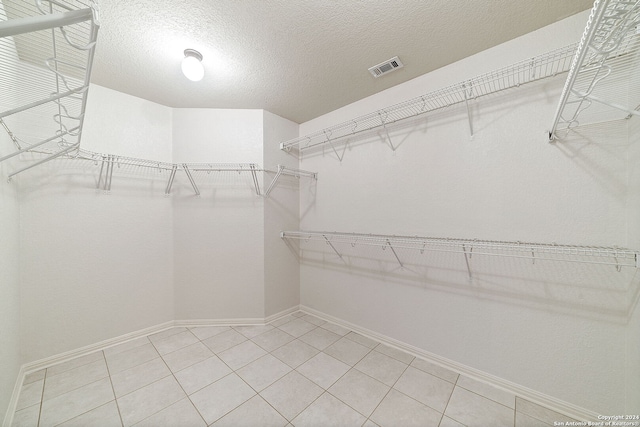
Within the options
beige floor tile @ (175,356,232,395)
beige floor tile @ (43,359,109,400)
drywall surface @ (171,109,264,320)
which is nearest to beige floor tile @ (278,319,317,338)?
drywall surface @ (171,109,264,320)

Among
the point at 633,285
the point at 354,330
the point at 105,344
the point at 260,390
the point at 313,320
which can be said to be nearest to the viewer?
the point at 633,285

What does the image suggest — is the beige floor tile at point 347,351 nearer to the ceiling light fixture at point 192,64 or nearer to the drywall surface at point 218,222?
the drywall surface at point 218,222

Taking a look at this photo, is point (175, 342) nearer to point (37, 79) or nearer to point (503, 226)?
point (37, 79)

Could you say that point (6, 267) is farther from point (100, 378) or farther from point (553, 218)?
point (553, 218)

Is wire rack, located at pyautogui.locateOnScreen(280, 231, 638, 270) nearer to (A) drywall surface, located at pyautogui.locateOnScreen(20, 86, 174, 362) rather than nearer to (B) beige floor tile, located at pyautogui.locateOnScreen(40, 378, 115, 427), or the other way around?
(A) drywall surface, located at pyautogui.locateOnScreen(20, 86, 174, 362)

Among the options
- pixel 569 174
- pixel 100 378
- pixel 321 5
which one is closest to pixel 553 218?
pixel 569 174

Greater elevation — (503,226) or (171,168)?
(171,168)

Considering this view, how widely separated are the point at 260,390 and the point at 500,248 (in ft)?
6.04

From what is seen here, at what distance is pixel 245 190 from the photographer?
2.35 metres

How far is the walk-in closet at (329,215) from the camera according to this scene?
3.97ft

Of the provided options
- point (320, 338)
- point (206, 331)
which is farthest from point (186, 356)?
point (320, 338)

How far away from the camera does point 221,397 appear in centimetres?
142

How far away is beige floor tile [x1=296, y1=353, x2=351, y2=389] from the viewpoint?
5.12 ft

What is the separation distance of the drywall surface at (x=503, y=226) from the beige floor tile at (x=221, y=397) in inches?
45.5
